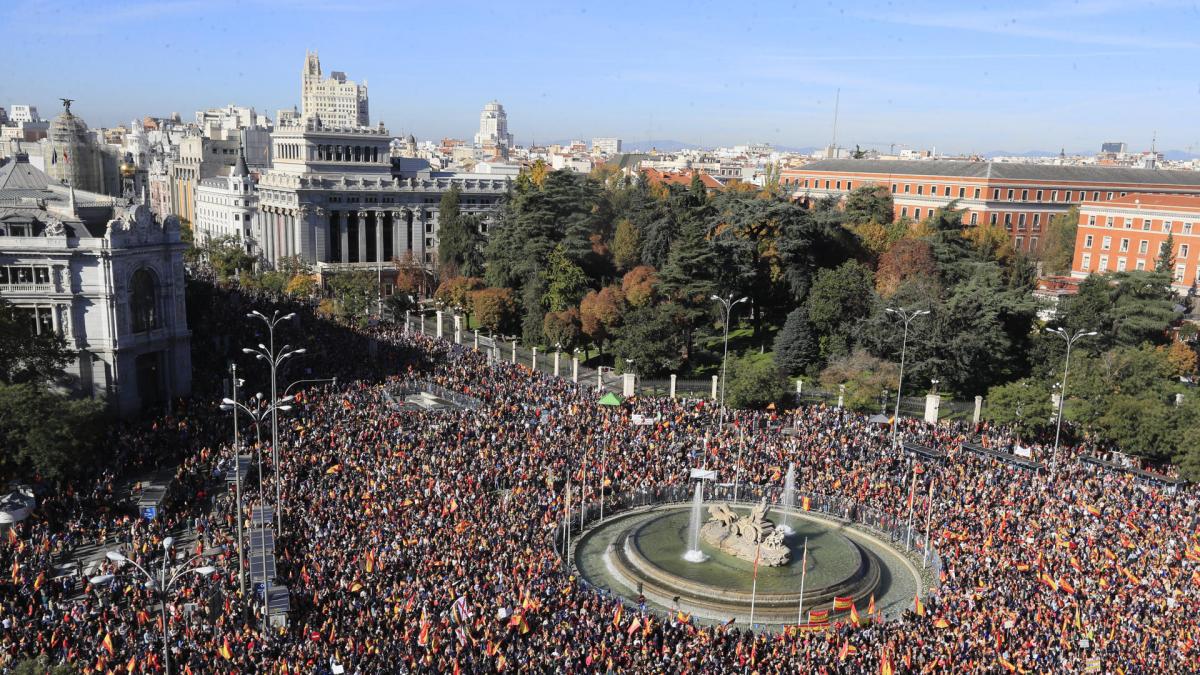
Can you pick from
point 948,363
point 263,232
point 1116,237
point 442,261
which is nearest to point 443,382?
A: point 948,363

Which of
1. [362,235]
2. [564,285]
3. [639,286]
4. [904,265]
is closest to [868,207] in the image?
[904,265]

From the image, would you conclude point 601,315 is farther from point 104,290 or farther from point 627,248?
point 104,290

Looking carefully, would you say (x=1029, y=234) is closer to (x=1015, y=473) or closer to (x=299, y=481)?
(x=1015, y=473)

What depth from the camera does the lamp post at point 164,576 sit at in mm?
16688

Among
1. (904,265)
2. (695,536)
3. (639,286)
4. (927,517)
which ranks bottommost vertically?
(695,536)

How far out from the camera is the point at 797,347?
154 ft

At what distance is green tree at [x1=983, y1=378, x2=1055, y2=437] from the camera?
3606 cm

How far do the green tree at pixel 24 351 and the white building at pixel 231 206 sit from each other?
56359mm

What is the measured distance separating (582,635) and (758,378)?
21236 millimetres

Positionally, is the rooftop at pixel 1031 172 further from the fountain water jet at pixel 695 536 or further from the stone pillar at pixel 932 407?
the fountain water jet at pixel 695 536

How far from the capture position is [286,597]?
68.6 feet

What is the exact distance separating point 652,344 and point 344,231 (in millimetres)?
47075

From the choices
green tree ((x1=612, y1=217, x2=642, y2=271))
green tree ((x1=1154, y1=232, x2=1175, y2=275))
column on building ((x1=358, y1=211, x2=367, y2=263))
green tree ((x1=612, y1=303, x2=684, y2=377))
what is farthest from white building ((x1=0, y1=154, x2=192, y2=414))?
green tree ((x1=1154, y1=232, x2=1175, y2=275))

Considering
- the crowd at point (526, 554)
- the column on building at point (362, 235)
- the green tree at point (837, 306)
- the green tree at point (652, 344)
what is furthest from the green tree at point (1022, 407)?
the column on building at point (362, 235)
